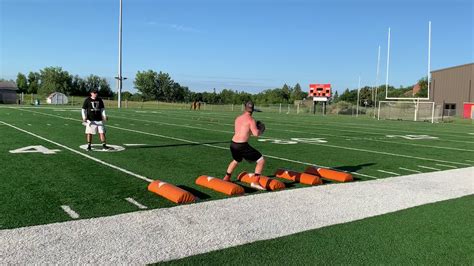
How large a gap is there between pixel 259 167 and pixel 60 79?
338 ft

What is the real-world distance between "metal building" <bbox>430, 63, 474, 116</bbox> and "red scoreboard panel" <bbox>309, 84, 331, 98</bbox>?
12500 millimetres

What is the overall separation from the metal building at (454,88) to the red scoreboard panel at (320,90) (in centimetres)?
1250

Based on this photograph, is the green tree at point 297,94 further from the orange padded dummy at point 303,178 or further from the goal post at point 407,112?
the orange padded dummy at point 303,178

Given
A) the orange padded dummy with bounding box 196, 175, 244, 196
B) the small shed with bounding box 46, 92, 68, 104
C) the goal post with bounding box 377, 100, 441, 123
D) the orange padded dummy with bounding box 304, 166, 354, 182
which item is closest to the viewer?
the orange padded dummy with bounding box 196, 175, 244, 196

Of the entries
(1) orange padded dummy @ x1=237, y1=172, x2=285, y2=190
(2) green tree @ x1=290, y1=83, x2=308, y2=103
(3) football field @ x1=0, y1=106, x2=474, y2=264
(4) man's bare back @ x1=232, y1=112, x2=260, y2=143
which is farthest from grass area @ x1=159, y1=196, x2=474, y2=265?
(2) green tree @ x1=290, y1=83, x2=308, y2=103

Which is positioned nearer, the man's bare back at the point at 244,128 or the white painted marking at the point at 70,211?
the white painted marking at the point at 70,211

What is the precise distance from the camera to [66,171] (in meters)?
8.01

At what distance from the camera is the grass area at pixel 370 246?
4027 mm

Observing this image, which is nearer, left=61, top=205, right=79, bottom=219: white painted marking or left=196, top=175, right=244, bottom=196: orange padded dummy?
left=61, top=205, right=79, bottom=219: white painted marking

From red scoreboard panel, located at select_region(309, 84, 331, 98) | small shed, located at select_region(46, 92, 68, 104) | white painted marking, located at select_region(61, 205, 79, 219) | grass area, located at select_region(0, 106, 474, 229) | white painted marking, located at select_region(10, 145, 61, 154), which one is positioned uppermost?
red scoreboard panel, located at select_region(309, 84, 331, 98)

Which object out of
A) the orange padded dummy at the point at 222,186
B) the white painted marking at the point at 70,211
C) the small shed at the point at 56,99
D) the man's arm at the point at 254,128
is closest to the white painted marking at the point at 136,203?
the white painted marking at the point at 70,211

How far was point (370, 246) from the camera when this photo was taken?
444 cm

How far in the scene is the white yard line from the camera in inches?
159

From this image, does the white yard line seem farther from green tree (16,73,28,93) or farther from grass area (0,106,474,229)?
green tree (16,73,28,93)
